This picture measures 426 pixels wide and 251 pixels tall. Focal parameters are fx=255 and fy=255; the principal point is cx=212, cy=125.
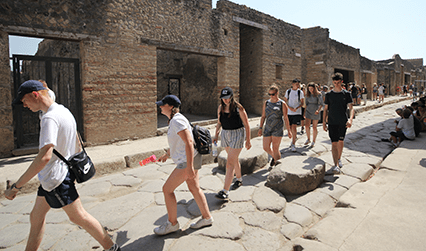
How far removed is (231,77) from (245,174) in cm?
651

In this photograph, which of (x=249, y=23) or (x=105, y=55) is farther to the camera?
(x=249, y=23)

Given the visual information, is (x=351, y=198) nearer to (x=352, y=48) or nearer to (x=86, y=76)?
(x=86, y=76)

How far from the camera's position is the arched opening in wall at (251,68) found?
39.5 feet

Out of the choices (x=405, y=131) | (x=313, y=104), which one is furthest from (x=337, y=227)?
(x=405, y=131)

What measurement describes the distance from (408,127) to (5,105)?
1000 centimetres

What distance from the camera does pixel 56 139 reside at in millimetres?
2002

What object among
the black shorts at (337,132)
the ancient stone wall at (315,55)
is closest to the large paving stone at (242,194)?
the black shorts at (337,132)

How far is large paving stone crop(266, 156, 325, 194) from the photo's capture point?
382 centimetres

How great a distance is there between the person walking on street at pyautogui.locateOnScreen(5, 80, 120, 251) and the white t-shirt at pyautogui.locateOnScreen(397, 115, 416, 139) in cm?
765

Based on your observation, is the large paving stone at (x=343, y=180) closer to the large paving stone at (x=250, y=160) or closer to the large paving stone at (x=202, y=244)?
the large paving stone at (x=250, y=160)

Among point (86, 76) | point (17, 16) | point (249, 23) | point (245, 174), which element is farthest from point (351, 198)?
point (249, 23)

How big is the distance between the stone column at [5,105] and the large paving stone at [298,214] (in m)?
6.17

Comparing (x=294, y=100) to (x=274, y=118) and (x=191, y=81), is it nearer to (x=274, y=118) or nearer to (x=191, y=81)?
(x=274, y=118)

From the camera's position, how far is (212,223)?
9.68 ft
